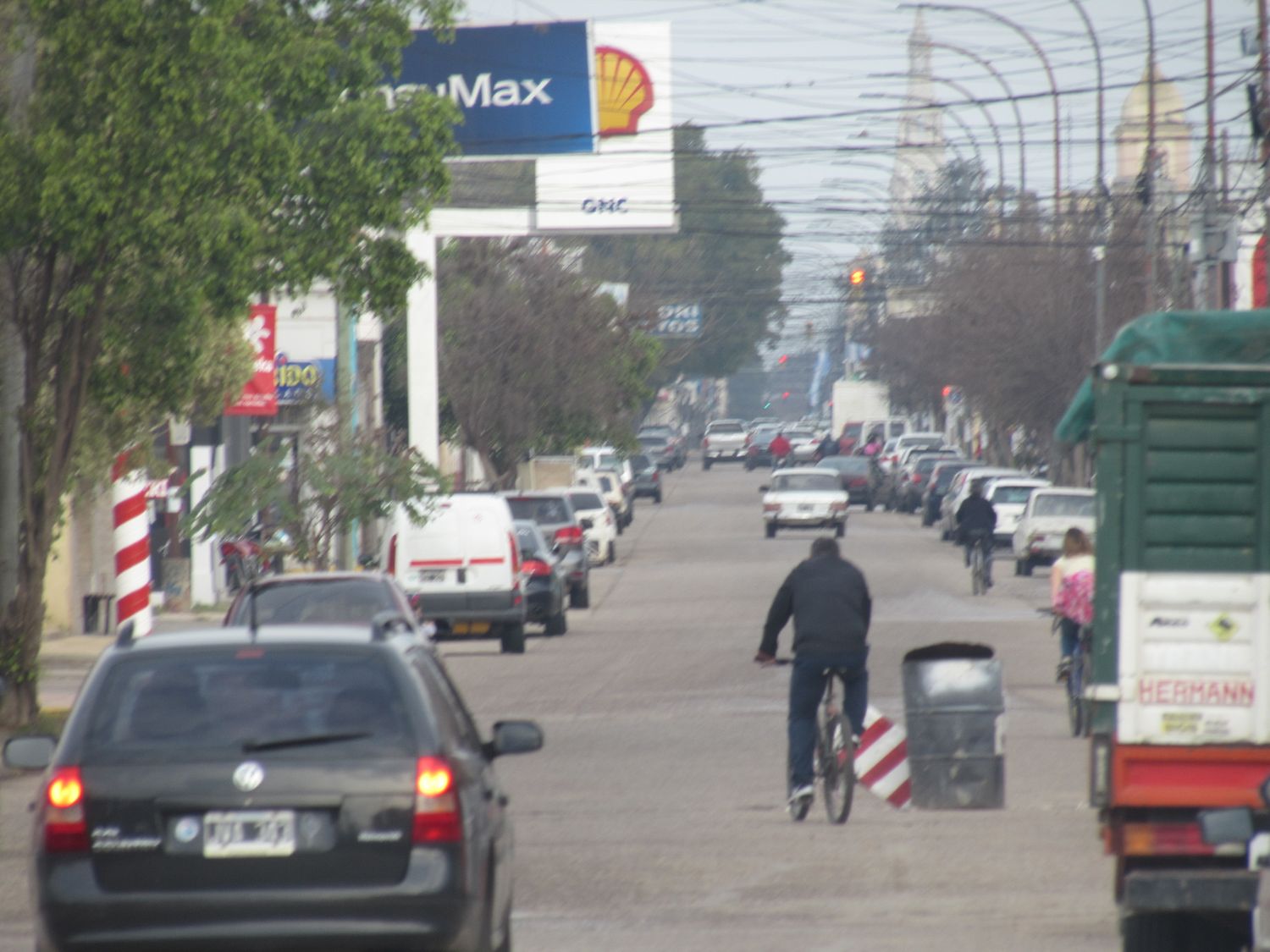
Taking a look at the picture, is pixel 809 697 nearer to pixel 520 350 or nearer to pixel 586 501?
pixel 586 501

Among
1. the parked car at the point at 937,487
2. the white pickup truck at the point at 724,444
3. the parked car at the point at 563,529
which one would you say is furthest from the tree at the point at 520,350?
the white pickup truck at the point at 724,444

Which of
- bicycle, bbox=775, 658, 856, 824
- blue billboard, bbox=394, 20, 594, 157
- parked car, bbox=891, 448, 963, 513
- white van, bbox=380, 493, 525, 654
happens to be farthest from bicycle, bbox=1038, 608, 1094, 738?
parked car, bbox=891, 448, 963, 513

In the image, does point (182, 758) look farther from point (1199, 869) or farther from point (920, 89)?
point (920, 89)

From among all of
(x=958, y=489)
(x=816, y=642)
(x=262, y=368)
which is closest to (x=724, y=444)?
(x=958, y=489)

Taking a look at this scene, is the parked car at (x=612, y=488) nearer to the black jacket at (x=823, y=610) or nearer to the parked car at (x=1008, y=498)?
the parked car at (x=1008, y=498)

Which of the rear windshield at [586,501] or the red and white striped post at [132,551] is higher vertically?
the red and white striped post at [132,551]

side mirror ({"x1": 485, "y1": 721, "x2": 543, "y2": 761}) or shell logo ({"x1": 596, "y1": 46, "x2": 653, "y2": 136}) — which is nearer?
side mirror ({"x1": 485, "y1": 721, "x2": 543, "y2": 761})

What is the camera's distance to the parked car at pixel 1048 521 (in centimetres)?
3903

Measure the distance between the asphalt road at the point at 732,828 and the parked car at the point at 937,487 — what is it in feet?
95.7

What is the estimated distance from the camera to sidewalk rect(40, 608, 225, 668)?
87.0ft

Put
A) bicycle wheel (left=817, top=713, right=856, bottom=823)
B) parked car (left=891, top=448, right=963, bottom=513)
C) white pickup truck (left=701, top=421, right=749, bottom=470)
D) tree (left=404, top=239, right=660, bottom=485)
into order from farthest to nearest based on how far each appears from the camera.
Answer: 1. white pickup truck (left=701, top=421, right=749, bottom=470)
2. parked car (left=891, top=448, right=963, bottom=513)
3. tree (left=404, top=239, right=660, bottom=485)
4. bicycle wheel (left=817, top=713, right=856, bottom=823)

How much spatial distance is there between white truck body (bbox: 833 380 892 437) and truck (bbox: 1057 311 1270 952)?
107341 millimetres

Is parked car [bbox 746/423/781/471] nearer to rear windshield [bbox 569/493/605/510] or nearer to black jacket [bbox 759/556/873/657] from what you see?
rear windshield [bbox 569/493/605/510]

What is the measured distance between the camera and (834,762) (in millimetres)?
13547
